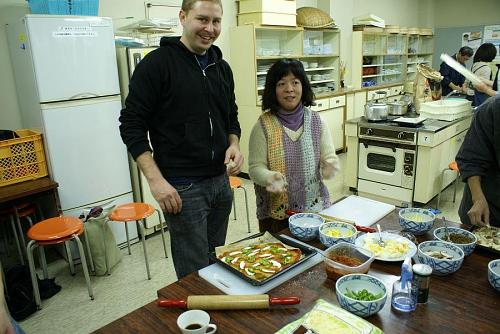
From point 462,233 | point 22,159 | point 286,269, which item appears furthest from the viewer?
point 22,159

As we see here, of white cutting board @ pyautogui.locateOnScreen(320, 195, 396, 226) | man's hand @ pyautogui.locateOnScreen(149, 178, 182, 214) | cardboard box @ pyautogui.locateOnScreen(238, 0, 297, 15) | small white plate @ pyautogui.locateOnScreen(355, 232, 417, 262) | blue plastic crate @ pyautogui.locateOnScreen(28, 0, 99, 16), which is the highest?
cardboard box @ pyautogui.locateOnScreen(238, 0, 297, 15)

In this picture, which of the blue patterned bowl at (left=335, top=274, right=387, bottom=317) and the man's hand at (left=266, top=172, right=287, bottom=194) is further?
the man's hand at (left=266, top=172, right=287, bottom=194)

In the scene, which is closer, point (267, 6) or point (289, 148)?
point (289, 148)

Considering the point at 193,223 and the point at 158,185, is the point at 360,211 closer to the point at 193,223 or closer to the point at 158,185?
the point at 193,223

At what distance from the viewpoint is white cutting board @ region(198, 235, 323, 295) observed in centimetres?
110

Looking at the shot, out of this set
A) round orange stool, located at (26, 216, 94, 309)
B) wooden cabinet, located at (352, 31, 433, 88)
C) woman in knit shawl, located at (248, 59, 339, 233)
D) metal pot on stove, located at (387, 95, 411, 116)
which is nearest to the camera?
woman in knit shawl, located at (248, 59, 339, 233)

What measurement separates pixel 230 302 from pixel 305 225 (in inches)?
21.7

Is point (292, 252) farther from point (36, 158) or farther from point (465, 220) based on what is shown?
point (36, 158)

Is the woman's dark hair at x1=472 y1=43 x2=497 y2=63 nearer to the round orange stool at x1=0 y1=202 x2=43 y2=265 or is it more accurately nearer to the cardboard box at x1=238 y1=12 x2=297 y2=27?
the cardboard box at x1=238 y1=12 x2=297 y2=27

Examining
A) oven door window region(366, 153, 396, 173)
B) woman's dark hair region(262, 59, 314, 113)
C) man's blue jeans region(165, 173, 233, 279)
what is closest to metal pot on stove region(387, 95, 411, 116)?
oven door window region(366, 153, 396, 173)

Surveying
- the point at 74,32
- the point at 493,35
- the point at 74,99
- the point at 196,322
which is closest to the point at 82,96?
the point at 74,99

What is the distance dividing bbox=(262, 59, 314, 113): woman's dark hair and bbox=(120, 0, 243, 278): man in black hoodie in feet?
0.82

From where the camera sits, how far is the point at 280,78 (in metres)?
1.78

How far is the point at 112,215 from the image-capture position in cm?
254
